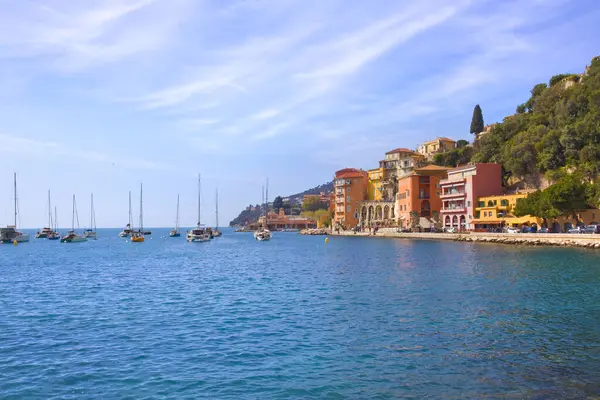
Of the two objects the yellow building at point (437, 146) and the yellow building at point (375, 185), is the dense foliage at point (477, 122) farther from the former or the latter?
the yellow building at point (375, 185)

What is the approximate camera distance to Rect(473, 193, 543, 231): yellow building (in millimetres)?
69919

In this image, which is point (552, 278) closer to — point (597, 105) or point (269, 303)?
point (269, 303)

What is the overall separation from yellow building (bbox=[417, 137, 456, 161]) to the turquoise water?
3834 inches

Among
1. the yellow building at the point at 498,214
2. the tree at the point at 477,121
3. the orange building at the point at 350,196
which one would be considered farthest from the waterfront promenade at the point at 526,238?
the tree at the point at 477,121

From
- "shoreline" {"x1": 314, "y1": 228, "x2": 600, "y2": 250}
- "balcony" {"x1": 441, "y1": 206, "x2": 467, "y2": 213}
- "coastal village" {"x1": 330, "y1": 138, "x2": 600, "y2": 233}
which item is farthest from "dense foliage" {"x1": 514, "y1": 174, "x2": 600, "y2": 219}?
"balcony" {"x1": 441, "y1": 206, "x2": 467, "y2": 213}

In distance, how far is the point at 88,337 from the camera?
15656 mm

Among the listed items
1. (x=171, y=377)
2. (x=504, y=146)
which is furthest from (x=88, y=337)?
(x=504, y=146)

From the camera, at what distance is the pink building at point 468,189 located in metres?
79.7

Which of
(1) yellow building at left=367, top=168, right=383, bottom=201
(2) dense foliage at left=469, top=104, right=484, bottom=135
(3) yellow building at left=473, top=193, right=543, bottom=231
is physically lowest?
(3) yellow building at left=473, top=193, right=543, bottom=231

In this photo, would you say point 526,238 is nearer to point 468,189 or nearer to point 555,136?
point 555,136

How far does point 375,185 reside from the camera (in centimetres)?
12600

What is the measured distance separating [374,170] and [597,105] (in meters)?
61.5

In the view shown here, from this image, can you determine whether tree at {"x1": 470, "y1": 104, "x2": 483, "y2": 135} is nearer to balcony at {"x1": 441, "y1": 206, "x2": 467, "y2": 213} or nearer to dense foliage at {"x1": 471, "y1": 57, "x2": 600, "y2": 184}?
dense foliage at {"x1": 471, "y1": 57, "x2": 600, "y2": 184}

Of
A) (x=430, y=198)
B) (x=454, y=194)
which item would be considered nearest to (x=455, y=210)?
(x=454, y=194)
